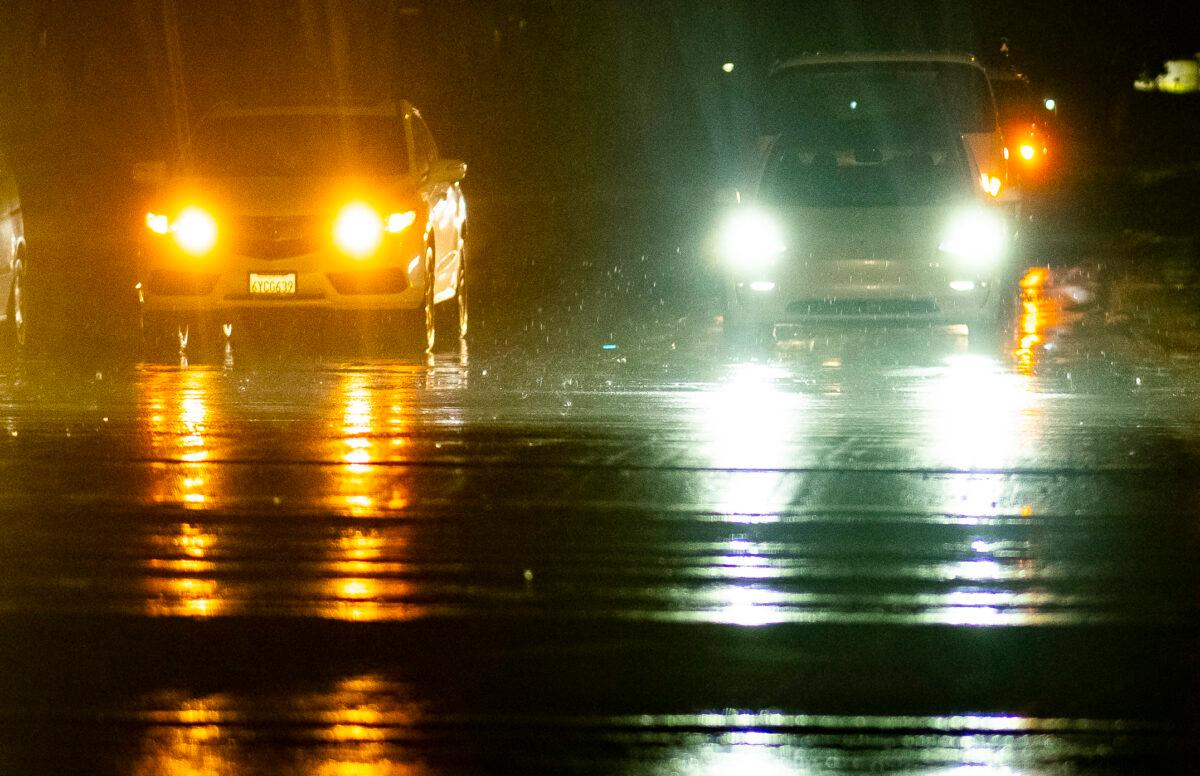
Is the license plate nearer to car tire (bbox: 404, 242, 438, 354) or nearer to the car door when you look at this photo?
car tire (bbox: 404, 242, 438, 354)

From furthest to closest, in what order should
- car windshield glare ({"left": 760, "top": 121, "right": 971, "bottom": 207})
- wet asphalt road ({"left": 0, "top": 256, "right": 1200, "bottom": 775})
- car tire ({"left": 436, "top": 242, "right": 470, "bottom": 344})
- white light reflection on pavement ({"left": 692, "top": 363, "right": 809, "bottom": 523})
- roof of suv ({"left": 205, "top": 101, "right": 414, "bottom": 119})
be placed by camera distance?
car tire ({"left": 436, "top": 242, "right": 470, "bottom": 344}), roof of suv ({"left": 205, "top": 101, "right": 414, "bottom": 119}), car windshield glare ({"left": 760, "top": 121, "right": 971, "bottom": 207}), white light reflection on pavement ({"left": 692, "top": 363, "right": 809, "bottom": 523}), wet asphalt road ({"left": 0, "top": 256, "right": 1200, "bottom": 775})

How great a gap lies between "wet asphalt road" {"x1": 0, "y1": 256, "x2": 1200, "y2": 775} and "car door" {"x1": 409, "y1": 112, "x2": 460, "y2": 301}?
2.84 metres

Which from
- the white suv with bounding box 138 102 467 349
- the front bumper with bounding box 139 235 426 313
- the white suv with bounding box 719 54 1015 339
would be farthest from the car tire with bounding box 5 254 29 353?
the white suv with bounding box 719 54 1015 339

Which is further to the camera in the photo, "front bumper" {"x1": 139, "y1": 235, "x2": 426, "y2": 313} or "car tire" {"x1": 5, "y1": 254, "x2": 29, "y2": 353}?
"car tire" {"x1": 5, "y1": 254, "x2": 29, "y2": 353}

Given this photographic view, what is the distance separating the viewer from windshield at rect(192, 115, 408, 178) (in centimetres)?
1809

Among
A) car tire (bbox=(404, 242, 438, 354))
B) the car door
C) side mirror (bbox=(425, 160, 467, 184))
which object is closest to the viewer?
car tire (bbox=(404, 242, 438, 354))

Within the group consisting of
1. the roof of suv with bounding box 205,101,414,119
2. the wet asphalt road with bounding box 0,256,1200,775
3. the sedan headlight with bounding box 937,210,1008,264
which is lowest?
the wet asphalt road with bounding box 0,256,1200,775

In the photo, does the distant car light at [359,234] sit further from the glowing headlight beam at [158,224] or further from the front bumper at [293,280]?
the glowing headlight beam at [158,224]

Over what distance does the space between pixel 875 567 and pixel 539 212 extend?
1222 inches

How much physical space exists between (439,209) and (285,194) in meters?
1.62

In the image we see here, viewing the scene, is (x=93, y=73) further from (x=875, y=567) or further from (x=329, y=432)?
(x=875, y=567)

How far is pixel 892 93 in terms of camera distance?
789 inches

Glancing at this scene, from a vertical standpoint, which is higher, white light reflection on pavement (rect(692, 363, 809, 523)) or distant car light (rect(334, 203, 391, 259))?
distant car light (rect(334, 203, 391, 259))

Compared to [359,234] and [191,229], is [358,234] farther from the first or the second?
[191,229]
